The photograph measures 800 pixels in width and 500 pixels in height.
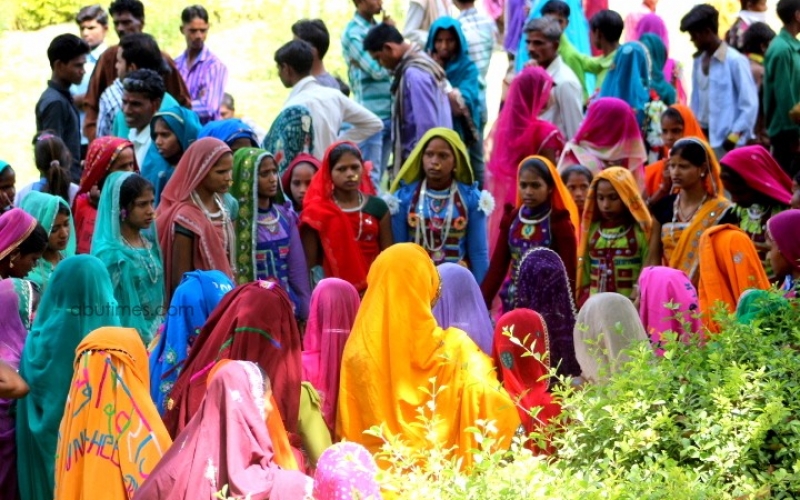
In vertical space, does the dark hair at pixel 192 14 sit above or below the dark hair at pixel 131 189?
above

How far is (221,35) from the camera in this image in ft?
55.7

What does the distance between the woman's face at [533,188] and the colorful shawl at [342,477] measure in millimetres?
4189

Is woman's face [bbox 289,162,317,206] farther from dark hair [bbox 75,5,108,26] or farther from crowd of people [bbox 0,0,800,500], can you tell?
dark hair [bbox 75,5,108,26]

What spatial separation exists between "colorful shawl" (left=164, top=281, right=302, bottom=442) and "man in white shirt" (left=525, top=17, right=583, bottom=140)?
5.33m

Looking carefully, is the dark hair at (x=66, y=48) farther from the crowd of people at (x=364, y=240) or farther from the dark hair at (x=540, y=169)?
the dark hair at (x=540, y=169)

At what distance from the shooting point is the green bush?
14.0ft

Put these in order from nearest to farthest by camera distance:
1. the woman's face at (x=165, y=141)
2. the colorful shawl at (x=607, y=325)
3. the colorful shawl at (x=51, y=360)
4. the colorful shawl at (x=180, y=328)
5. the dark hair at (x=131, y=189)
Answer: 1. the colorful shawl at (x=51, y=360)
2. the colorful shawl at (x=607, y=325)
3. the colorful shawl at (x=180, y=328)
4. the dark hair at (x=131, y=189)
5. the woman's face at (x=165, y=141)

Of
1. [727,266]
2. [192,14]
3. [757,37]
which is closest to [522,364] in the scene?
[727,266]

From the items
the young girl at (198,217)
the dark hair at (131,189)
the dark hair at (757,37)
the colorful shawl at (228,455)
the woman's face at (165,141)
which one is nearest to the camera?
the colorful shawl at (228,455)

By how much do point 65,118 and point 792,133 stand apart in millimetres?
5342

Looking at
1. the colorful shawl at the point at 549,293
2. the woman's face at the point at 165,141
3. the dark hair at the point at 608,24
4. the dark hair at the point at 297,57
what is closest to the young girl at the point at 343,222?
the colorful shawl at the point at 549,293

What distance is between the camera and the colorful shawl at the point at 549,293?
8.09 metres

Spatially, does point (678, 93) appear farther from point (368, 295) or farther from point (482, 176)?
point (368, 295)

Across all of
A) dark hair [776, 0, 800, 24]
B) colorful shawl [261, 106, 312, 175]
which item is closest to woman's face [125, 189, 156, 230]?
colorful shawl [261, 106, 312, 175]
